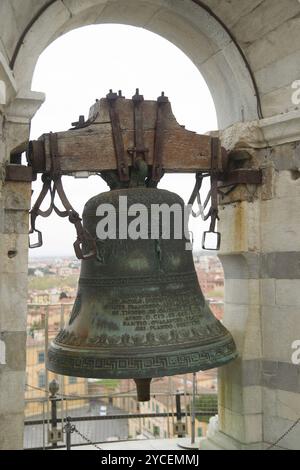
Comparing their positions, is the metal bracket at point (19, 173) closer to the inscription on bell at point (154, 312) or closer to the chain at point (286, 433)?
the inscription on bell at point (154, 312)

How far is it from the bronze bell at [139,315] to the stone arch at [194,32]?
100 centimetres

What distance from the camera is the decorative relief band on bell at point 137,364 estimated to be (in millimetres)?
2277

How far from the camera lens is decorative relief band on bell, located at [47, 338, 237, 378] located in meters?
2.28

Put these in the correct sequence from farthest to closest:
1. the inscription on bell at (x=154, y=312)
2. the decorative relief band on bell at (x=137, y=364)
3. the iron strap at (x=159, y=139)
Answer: the iron strap at (x=159, y=139) < the inscription on bell at (x=154, y=312) < the decorative relief band on bell at (x=137, y=364)

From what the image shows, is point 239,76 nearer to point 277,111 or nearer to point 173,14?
point 277,111

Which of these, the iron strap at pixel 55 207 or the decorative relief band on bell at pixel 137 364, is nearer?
the decorative relief band on bell at pixel 137 364

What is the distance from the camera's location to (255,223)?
3205 millimetres

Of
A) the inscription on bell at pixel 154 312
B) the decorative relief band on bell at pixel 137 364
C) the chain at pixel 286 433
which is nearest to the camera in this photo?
the decorative relief band on bell at pixel 137 364

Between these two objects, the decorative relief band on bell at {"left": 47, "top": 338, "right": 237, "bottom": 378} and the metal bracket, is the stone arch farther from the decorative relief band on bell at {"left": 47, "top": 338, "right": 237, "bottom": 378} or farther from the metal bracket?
the decorative relief band on bell at {"left": 47, "top": 338, "right": 237, "bottom": 378}

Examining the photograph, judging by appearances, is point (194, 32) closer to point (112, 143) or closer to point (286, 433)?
point (112, 143)

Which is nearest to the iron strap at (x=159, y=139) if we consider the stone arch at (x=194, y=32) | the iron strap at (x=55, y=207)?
the iron strap at (x=55, y=207)

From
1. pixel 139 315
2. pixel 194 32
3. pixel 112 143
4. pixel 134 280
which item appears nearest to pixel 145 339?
pixel 139 315

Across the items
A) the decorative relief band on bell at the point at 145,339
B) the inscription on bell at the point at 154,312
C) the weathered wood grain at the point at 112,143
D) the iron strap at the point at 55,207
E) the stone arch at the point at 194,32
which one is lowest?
the decorative relief band on bell at the point at 145,339

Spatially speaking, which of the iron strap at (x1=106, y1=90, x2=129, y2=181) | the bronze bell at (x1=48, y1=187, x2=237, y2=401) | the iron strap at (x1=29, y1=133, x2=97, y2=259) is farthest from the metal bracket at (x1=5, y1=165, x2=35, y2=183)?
the iron strap at (x1=106, y1=90, x2=129, y2=181)
